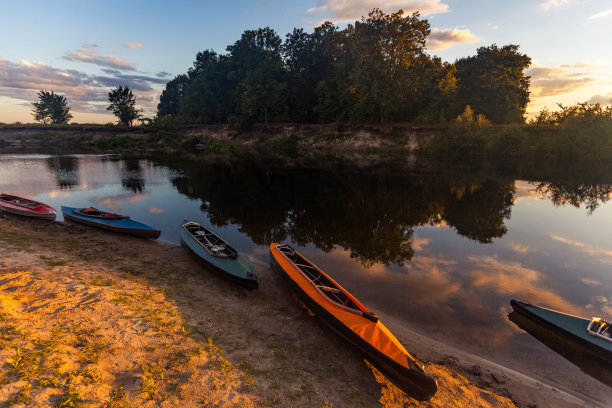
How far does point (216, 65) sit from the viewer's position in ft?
339

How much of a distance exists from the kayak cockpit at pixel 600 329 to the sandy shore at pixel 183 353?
2.71m

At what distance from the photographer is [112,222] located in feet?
57.6

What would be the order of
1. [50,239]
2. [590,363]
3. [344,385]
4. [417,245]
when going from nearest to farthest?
[344,385]
[590,363]
[50,239]
[417,245]

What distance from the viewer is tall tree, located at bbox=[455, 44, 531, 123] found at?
2825 inches

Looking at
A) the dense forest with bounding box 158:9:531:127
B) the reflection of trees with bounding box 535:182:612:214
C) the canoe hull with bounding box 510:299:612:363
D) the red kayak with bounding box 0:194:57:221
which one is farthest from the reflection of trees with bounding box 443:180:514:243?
the dense forest with bounding box 158:9:531:127

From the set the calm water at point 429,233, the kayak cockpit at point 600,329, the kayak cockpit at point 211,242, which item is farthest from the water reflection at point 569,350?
the kayak cockpit at point 211,242

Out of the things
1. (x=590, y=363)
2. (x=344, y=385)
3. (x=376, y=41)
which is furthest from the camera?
(x=376, y=41)

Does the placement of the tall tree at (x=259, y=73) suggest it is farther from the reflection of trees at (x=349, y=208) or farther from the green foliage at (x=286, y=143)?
the reflection of trees at (x=349, y=208)

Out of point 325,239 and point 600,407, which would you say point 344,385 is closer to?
point 600,407

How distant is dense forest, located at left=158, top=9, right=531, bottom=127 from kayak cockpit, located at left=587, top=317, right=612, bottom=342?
70.7 m

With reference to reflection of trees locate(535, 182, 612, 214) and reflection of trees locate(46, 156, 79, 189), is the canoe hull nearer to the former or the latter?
reflection of trees locate(535, 182, 612, 214)

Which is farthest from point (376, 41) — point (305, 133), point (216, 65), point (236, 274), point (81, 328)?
point (81, 328)


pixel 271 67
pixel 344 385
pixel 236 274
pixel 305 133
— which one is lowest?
pixel 344 385

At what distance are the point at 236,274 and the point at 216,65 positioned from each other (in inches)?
4411
